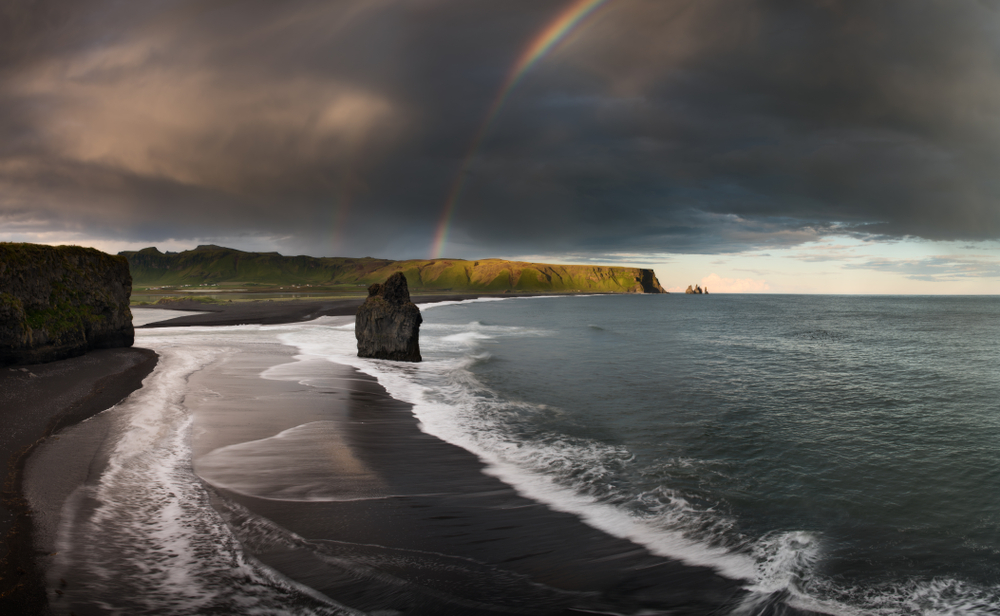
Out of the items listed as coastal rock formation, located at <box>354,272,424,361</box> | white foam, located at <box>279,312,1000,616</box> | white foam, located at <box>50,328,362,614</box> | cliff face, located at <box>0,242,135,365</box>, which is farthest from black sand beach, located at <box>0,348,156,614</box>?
coastal rock formation, located at <box>354,272,424,361</box>

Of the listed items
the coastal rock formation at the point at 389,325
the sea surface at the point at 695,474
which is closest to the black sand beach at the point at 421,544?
the sea surface at the point at 695,474

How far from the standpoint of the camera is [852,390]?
66.6ft

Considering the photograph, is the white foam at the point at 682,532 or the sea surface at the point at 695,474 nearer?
the white foam at the point at 682,532

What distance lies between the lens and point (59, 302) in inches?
813

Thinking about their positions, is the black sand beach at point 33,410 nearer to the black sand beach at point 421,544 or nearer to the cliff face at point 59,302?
the black sand beach at point 421,544

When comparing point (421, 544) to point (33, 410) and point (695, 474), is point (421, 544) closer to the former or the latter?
point (695, 474)

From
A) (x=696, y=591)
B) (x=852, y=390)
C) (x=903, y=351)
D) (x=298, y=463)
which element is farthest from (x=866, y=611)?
(x=903, y=351)

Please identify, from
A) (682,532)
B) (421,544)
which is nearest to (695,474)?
(682,532)

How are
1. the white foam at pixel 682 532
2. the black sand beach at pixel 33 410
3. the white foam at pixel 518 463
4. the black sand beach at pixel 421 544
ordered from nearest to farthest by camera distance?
the black sand beach at pixel 33 410 → the black sand beach at pixel 421 544 → the white foam at pixel 682 532 → the white foam at pixel 518 463

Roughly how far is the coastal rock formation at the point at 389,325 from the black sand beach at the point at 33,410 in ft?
30.2

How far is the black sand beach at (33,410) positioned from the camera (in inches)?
189

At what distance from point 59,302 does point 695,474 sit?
2562 centimetres

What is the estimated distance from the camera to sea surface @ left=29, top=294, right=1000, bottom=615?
5.84 meters

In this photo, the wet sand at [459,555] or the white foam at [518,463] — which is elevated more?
the wet sand at [459,555]
